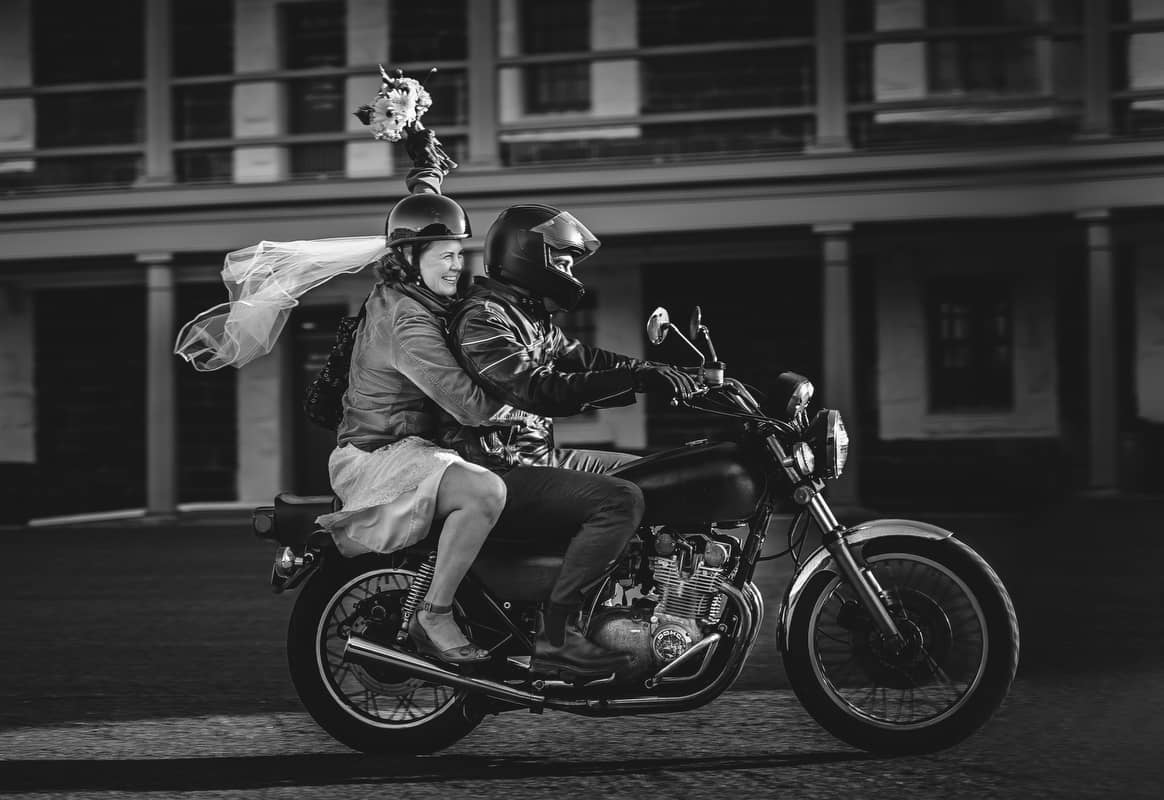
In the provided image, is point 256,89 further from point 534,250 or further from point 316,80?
point 534,250

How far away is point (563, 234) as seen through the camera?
455cm

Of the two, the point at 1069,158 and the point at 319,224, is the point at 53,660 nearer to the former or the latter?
the point at 319,224

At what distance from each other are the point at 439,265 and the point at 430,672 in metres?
1.33

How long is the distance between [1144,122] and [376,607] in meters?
14.5

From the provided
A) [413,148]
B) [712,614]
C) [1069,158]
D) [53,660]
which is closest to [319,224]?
[1069,158]

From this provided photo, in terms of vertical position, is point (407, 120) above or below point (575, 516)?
above

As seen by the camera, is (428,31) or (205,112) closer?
(428,31)

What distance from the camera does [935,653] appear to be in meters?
4.44

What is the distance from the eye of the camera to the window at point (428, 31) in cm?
1797

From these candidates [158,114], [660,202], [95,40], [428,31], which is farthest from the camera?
[95,40]

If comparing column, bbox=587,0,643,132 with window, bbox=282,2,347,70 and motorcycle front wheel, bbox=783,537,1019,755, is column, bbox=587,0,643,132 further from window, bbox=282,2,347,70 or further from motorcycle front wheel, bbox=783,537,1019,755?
motorcycle front wheel, bbox=783,537,1019,755

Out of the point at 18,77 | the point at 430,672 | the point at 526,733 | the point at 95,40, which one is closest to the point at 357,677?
the point at 430,672

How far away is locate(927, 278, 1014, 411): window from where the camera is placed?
17.6 metres

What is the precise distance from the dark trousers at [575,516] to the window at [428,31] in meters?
14.4
